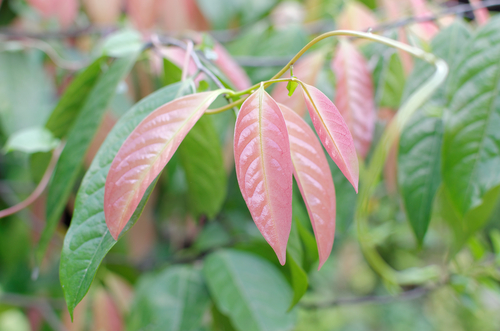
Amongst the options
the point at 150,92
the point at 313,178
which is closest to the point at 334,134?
the point at 313,178

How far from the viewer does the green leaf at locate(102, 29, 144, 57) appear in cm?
41

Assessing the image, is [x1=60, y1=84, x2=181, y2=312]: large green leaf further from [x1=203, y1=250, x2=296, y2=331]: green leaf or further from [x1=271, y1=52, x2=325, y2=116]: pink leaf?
[x1=203, y1=250, x2=296, y2=331]: green leaf

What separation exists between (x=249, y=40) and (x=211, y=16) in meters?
0.09

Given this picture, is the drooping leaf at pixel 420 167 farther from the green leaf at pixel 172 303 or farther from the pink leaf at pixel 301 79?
the green leaf at pixel 172 303

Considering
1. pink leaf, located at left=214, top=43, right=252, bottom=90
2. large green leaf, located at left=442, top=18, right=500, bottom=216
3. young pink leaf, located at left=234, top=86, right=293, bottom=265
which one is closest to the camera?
young pink leaf, located at left=234, top=86, right=293, bottom=265

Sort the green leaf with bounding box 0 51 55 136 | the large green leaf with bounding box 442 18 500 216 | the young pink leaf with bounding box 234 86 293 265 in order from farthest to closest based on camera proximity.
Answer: the green leaf with bounding box 0 51 55 136 → the large green leaf with bounding box 442 18 500 216 → the young pink leaf with bounding box 234 86 293 265

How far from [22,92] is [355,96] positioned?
588 millimetres

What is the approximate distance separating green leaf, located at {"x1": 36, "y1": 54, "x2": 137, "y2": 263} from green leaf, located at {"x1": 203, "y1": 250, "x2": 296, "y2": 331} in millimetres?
249

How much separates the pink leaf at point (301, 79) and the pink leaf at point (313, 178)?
176 millimetres

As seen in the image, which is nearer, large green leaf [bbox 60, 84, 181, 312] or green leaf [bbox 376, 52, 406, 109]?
large green leaf [bbox 60, 84, 181, 312]

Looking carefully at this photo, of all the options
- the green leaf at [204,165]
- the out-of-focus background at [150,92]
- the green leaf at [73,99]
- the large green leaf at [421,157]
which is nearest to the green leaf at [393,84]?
the out-of-focus background at [150,92]

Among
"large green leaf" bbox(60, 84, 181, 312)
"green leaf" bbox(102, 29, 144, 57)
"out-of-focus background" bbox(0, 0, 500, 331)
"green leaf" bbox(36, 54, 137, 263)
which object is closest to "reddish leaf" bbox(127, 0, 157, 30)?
"out-of-focus background" bbox(0, 0, 500, 331)

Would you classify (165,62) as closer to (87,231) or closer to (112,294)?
(87,231)

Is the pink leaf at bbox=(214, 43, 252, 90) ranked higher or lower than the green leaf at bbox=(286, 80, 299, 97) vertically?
lower
